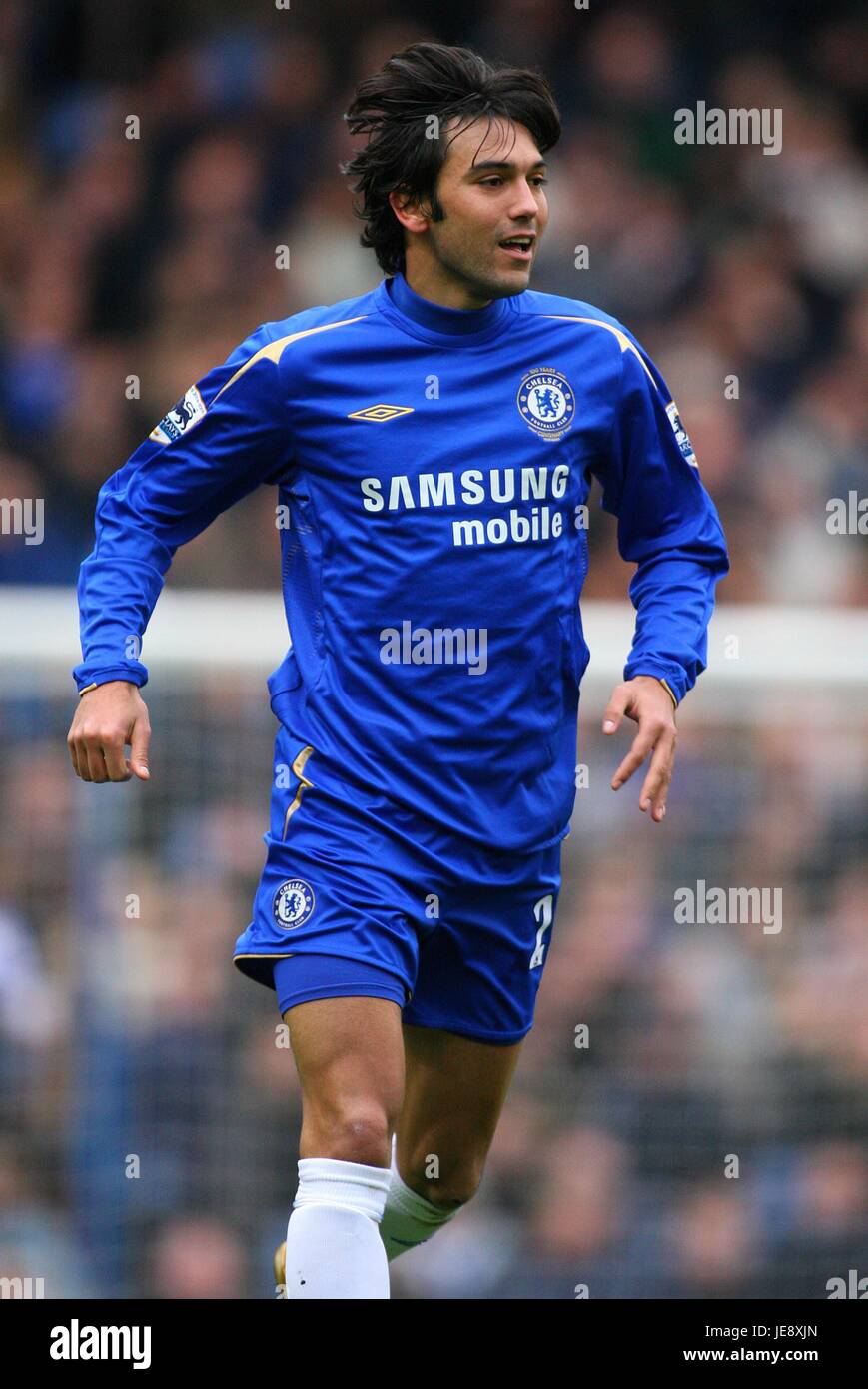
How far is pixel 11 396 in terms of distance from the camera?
30.1 ft

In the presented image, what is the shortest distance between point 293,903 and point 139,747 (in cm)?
40

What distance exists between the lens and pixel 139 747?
402cm

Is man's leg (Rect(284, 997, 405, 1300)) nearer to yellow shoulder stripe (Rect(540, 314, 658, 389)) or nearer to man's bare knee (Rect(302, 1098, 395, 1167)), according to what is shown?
man's bare knee (Rect(302, 1098, 395, 1167))

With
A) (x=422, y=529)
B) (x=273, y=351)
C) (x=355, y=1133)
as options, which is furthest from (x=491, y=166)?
(x=355, y=1133)

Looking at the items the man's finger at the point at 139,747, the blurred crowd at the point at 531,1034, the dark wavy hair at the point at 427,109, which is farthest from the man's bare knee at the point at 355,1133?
the blurred crowd at the point at 531,1034

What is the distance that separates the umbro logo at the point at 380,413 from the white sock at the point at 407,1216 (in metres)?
1.55

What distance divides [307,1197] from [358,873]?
1.88 feet

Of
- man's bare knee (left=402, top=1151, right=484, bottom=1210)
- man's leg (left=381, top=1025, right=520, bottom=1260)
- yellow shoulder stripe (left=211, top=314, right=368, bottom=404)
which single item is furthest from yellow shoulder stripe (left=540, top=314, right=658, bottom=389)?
man's bare knee (left=402, top=1151, right=484, bottom=1210)

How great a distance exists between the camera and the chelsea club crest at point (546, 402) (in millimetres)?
4270

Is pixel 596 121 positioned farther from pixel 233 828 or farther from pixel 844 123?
pixel 233 828

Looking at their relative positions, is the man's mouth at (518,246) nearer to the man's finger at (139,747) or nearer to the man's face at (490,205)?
the man's face at (490,205)

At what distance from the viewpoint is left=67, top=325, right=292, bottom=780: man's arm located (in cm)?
416

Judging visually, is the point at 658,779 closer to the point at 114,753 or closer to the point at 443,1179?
the point at 114,753

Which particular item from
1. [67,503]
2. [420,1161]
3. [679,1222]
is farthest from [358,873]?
[67,503]
